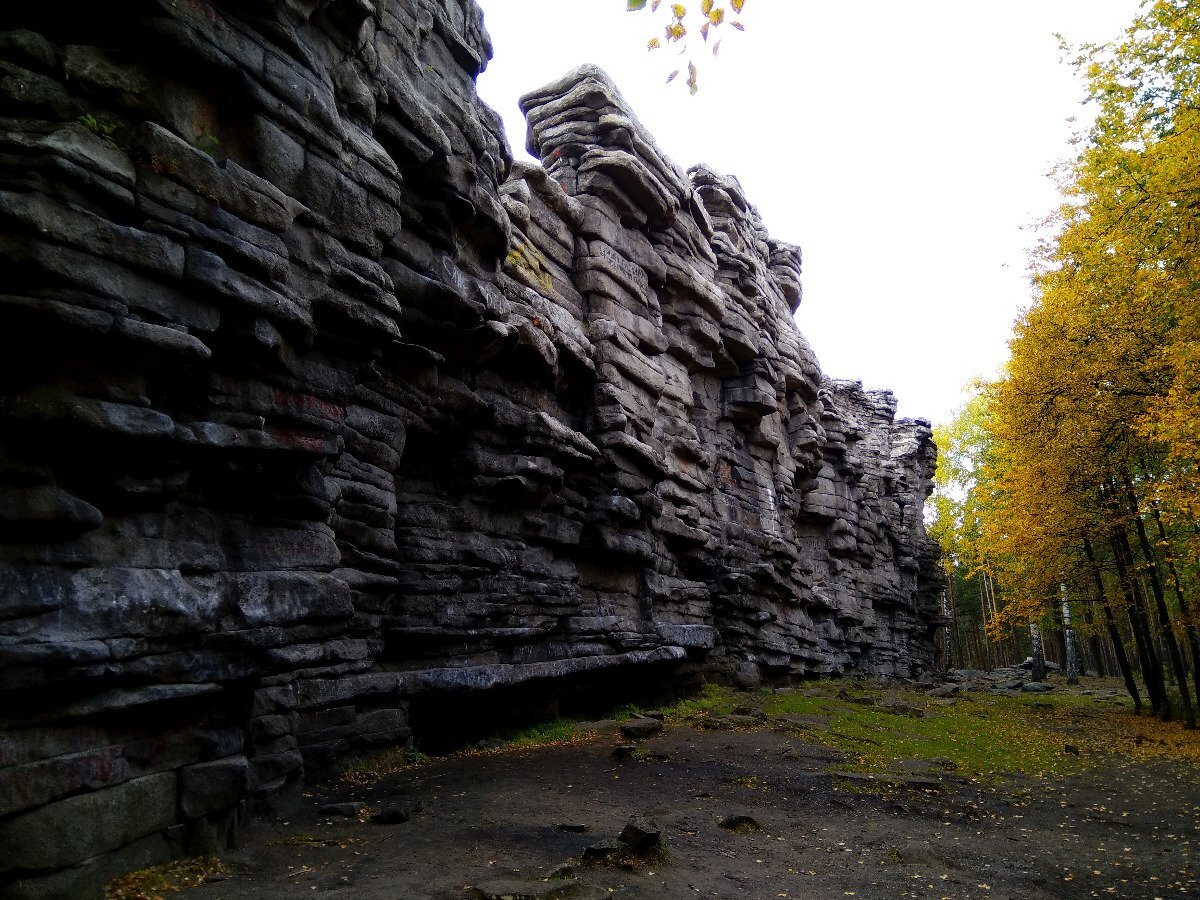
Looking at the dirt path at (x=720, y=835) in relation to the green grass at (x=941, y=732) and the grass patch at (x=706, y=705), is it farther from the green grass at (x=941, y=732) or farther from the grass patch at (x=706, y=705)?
the grass patch at (x=706, y=705)

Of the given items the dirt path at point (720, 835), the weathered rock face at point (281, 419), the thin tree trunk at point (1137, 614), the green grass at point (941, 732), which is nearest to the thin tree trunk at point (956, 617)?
the thin tree trunk at point (1137, 614)

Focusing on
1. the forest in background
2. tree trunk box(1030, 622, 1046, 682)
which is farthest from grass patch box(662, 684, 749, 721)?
tree trunk box(1030, 622, 1046, 682)

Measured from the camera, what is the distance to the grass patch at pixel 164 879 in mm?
4902

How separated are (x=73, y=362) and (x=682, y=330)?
52.4ft

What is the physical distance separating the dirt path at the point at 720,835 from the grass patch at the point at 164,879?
0.60 feet

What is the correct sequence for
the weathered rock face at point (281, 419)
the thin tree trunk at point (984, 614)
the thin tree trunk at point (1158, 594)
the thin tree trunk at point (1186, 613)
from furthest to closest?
the thin tree trunk at point (984, 614) → the thin tree trunk at point (1158, 594) → the thin tree trunk at point (1186, 613) → the weathered rock face at point (281, 419)

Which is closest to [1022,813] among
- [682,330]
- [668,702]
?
[668,702]

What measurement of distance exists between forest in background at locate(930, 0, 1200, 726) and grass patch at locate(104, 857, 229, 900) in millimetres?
13346

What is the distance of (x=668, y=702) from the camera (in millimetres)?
16422

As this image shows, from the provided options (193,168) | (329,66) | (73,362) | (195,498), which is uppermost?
(329,66)

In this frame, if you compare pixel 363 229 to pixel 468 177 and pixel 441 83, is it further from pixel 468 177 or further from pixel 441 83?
pixel 441 83

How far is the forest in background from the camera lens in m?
12.4

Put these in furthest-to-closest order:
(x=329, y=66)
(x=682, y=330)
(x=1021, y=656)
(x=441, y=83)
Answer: (x=1021, y=656)
(x=682, y=330)
(x=441, y=83)
(x=329, y=66)

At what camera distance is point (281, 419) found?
7.12 metres
